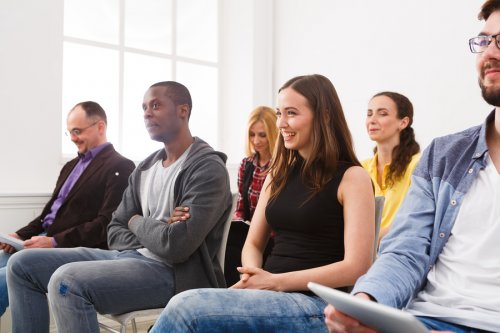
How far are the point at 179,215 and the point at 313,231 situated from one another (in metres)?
0.61

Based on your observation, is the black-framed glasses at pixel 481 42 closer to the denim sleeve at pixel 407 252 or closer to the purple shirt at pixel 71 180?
the denim sleeve at pixel 407 252

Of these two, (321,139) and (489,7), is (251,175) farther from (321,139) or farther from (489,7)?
(489,7)

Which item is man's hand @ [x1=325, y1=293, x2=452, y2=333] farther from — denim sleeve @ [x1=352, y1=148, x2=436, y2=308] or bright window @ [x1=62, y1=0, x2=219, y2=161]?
bright window @ [x1=62, y1=0, x2=219, y2=161]

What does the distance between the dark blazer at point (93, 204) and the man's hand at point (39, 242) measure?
0.11 feet

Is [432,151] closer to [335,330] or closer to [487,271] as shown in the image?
[487,271]

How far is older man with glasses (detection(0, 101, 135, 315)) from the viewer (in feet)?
8.54

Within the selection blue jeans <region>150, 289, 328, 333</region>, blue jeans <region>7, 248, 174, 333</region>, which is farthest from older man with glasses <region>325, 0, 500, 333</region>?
blue jeans <region>7, 248, 174, 333</region>

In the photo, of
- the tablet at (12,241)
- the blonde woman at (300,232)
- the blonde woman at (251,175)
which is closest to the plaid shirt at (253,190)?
the blonde woman at (251,175)

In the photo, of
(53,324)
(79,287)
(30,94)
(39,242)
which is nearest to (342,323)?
(79,287)

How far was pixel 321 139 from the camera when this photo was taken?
170 centimetres

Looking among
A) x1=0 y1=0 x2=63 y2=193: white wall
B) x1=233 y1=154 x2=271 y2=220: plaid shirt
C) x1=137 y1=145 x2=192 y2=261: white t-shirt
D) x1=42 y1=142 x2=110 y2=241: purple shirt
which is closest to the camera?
x1=137 y1=145 x2=192 y2=261: white t-shirt

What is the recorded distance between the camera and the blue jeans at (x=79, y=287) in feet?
6.07

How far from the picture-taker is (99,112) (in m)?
3.18

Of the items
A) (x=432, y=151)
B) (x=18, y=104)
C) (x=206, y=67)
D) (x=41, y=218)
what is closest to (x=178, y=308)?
(x=432, y=151)
